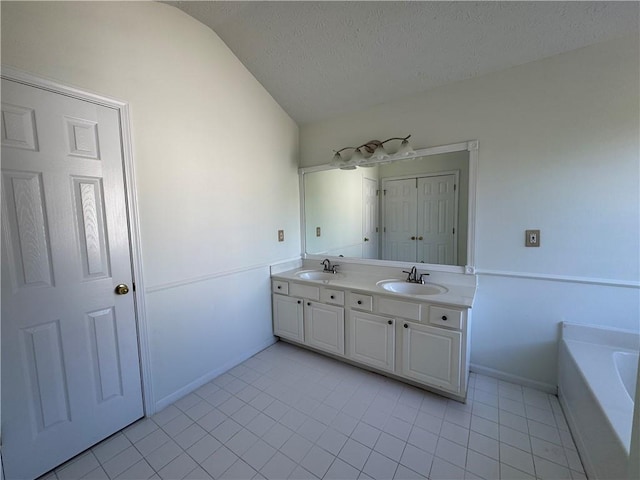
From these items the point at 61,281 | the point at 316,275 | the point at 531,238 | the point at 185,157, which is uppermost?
the point at 185,157

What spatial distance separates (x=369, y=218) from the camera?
2.71 meters

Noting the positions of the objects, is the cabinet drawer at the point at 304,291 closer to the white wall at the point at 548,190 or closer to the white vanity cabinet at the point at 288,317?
the white vanity cabinet at the point at 288,317

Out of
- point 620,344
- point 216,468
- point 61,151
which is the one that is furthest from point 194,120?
point 620,344

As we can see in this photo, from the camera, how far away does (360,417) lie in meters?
1.78

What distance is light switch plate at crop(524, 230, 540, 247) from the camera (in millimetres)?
1913

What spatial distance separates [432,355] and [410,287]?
0.56 m

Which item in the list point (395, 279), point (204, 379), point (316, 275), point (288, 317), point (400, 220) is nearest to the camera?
point (204, 379)

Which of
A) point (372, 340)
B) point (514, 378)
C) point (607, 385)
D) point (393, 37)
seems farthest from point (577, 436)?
point (393, 37)

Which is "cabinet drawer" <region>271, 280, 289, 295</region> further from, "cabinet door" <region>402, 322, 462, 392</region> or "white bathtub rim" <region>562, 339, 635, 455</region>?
"white bathtub rim" <region>562, 339, 635, 455</region>

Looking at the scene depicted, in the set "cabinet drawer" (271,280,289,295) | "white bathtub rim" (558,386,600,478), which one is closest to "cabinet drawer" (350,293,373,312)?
"cabinet drawer" (271,280,289,295)

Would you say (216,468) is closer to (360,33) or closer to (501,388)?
(501,388)

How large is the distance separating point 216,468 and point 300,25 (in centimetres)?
276

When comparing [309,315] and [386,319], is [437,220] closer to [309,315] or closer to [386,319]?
[386,319]

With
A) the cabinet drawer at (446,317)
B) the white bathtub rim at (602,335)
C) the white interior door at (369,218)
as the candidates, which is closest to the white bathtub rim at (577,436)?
the white bathtub rim at (602,335)
